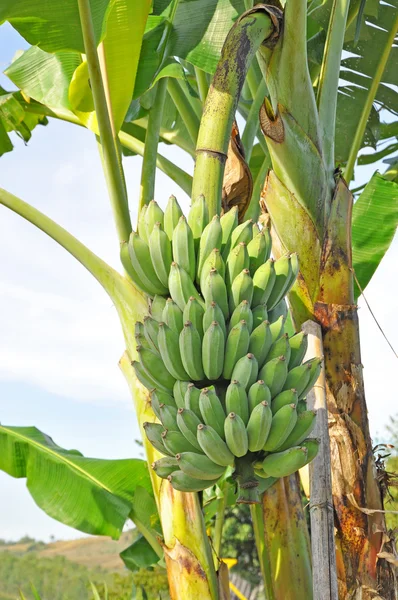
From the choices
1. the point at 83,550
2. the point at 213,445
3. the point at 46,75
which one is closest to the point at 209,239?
the point at 213,445

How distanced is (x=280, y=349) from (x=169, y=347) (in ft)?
0.62

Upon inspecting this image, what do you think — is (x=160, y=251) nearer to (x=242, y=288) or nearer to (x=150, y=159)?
(x=242, y=288)

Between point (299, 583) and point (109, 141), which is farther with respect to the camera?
point (109, 141)

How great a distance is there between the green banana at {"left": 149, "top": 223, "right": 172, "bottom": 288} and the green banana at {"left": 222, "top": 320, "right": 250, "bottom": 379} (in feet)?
0.61

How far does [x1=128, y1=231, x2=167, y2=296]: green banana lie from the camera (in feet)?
3.82

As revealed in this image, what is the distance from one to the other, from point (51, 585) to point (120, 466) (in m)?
9.97

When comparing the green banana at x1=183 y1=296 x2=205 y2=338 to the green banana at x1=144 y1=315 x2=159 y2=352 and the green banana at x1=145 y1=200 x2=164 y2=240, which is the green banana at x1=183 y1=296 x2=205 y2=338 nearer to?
the green banana at x1=144 y1=315 x2=159 y2=352

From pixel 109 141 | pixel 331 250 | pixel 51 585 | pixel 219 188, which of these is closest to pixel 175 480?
pixel 219 188

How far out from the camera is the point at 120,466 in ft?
7.47

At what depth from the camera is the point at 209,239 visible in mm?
1094

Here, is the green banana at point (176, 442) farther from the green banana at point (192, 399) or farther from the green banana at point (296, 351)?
the green banana at point (296, 351)

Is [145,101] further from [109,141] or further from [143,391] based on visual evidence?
[143,391]

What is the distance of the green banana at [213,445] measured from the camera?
100 centimetres

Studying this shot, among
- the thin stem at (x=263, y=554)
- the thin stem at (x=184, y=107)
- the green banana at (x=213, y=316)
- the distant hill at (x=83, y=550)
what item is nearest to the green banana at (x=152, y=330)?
the green banana at (x=213, y=316)
